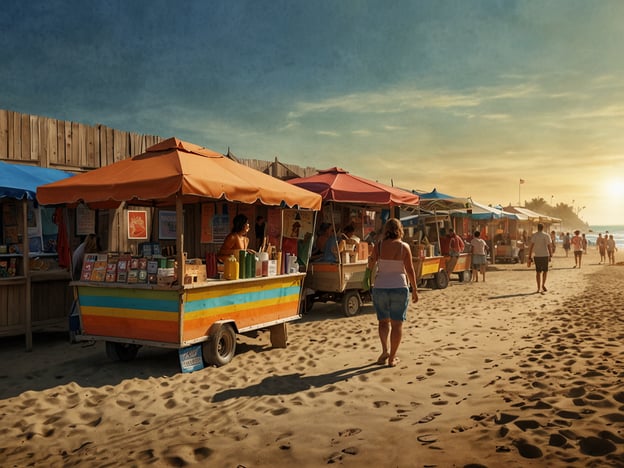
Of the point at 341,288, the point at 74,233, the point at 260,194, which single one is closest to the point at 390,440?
the point at 260,194

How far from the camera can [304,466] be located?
11.6 feet

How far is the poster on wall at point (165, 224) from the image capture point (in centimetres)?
968

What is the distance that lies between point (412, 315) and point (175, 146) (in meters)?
5.86

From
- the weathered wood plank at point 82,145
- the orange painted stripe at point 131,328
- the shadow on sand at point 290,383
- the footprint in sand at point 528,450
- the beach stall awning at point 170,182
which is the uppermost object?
the weathered wood plank at point 82,145

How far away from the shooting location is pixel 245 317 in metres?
6.92

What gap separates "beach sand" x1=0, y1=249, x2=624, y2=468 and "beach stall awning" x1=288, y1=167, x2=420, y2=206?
3064mm

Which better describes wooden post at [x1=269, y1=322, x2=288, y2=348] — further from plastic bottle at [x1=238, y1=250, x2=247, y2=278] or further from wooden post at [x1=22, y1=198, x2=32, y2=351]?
wooden post at [x1=22, y1=198, x2=32, y2=351]

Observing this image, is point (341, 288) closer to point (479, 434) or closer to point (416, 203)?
point (416, 203)

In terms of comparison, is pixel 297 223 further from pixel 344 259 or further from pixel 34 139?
pixel 34 139

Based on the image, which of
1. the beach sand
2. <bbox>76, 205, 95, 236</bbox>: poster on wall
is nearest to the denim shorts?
the beach sand

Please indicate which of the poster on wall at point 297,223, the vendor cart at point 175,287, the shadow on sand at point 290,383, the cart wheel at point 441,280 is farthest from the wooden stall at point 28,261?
the cart wheel at point 441,280

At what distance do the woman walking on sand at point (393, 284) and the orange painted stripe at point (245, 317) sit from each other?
1791 millimetres

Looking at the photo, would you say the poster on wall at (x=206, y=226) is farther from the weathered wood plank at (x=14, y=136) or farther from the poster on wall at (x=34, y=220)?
the weathered wood plank at (x=14, y=136)

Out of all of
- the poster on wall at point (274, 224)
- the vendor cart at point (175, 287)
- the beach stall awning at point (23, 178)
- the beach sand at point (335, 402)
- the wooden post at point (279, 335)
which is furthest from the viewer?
the poster on wall at point (274, 224)
